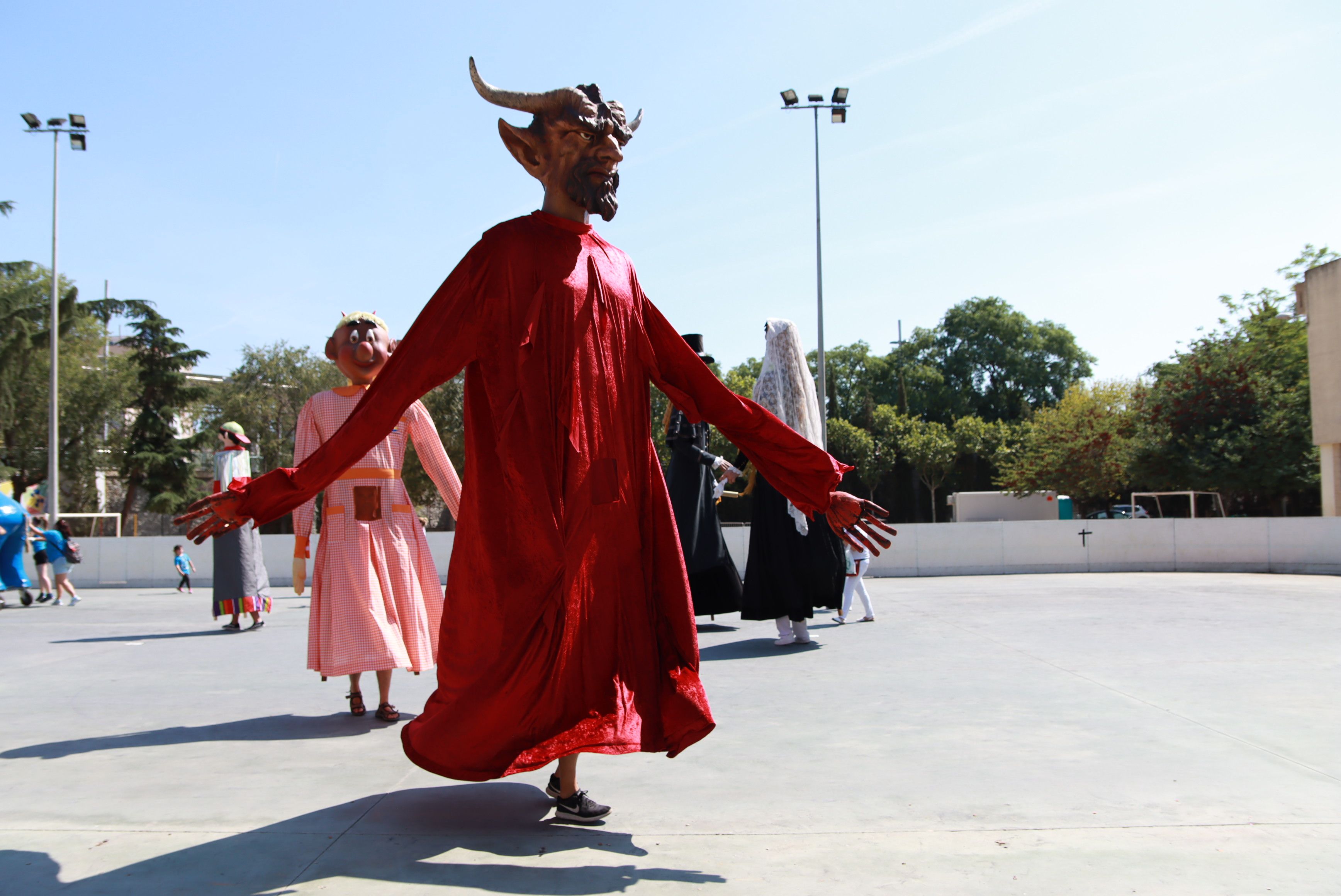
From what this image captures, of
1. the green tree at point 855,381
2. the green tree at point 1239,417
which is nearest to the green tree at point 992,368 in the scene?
the green tree at point 855,381

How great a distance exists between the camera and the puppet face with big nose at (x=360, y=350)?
5340 mm

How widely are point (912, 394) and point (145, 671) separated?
5696 centimetres

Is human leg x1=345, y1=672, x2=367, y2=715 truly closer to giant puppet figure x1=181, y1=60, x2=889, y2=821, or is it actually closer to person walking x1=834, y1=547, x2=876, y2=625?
giant puppet figure x1=181, y1=60, x2=889, y2=821

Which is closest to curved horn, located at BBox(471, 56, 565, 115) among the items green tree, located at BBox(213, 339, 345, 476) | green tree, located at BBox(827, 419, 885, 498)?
green tree, located at BBox(213, 339, 345, 476)

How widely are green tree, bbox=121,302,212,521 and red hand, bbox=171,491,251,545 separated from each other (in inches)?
1650

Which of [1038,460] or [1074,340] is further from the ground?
[1074,340]

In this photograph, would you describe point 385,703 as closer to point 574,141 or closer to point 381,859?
point 381,859

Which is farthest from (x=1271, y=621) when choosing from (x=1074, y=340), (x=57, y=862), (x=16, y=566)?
(x=1074, y=340)

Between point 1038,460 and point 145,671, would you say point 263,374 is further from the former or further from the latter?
point 145,671

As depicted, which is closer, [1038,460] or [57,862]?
[57,862]

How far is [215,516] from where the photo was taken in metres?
3.15

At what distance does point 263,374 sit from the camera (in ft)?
139

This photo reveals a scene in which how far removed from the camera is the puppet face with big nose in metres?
5.34

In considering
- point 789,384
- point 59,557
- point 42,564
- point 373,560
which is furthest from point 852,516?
point 42,564
